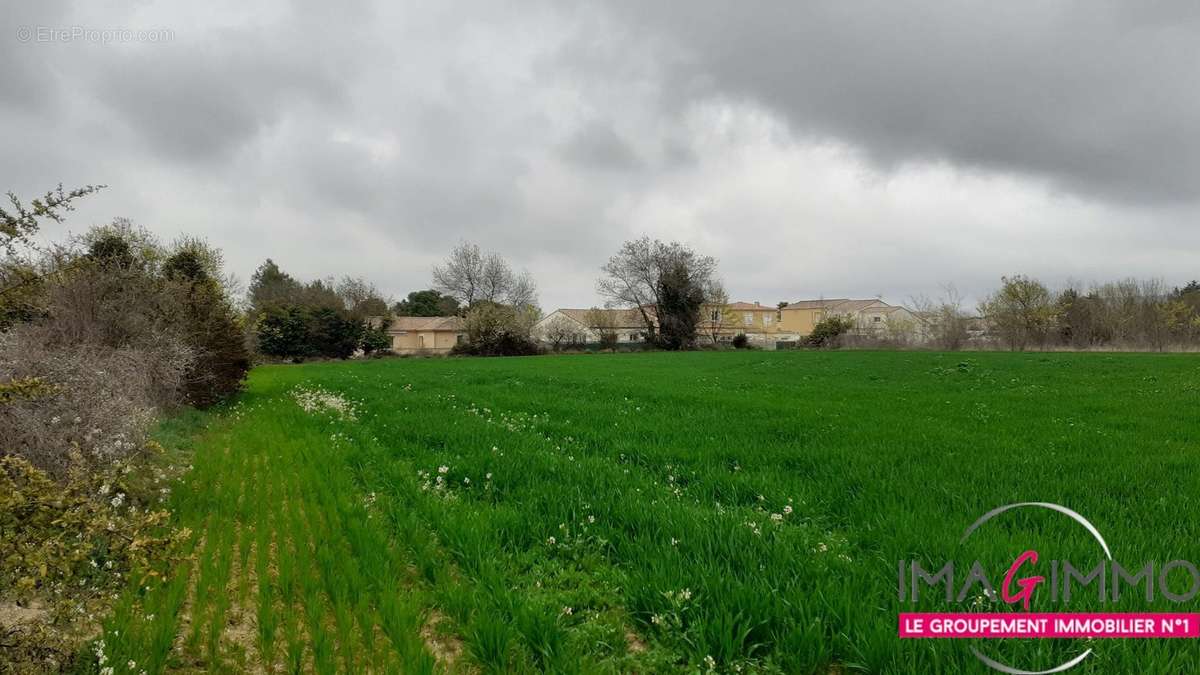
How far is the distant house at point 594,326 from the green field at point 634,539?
47.3m

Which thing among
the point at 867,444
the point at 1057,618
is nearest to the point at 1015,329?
the point at 867,444

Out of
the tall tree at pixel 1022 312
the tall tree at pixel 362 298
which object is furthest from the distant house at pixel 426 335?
the tall tree at pixel 1022 312

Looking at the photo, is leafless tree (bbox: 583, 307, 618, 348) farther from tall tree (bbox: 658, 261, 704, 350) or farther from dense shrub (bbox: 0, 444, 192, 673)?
dense shrub (bbox: 0, 444, 192, 673)

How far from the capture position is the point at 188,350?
429 inches

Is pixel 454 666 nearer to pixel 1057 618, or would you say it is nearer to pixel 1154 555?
pixel 1057 618

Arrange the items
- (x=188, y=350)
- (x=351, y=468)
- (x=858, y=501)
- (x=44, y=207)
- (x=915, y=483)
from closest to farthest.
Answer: (x=44, y=207), (x=858, y=501), (x=915, y=483), (x=351, y=468), (x=188, y=350)

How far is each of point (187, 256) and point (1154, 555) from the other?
2478cm

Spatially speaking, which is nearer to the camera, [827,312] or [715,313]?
[715,313]

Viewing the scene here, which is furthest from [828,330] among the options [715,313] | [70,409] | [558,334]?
[70,409]

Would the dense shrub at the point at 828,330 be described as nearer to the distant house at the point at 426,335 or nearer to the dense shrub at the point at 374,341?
the distant house at the point at 426,335

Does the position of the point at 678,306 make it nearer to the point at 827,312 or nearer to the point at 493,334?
the point at 493,334

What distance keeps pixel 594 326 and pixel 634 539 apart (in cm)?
5869

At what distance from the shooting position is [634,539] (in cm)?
376

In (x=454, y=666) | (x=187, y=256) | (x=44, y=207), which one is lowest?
(x=454, y=666)
